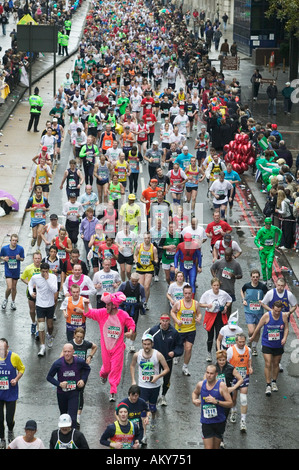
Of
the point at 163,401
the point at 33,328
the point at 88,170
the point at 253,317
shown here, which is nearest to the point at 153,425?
the point at 163,401

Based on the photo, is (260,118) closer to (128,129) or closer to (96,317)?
(128,129)

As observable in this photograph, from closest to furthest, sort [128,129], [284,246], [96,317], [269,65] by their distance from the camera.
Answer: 1. [96,317]
2. [284,246]
3. [128,129]
4. [269,65]

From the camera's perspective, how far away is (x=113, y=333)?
14.0 meters

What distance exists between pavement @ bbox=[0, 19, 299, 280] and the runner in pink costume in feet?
22.7

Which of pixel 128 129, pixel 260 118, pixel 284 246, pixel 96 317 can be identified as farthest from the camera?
pixel 260 118

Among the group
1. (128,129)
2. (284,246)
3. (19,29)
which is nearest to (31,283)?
(284,246)

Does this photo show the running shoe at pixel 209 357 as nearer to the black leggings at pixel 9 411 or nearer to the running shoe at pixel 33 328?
the running shoe at pixel 33 328

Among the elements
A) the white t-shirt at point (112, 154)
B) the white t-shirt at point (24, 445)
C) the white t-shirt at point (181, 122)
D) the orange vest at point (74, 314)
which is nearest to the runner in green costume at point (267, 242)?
the orange vest at point (74, 314)

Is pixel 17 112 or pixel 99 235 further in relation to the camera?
pixel 17 112

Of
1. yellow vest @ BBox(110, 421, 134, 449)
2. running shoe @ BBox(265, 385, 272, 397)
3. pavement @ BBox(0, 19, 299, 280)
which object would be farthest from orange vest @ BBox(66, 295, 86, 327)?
pavement @ BBox(0, 19, 299, 280)

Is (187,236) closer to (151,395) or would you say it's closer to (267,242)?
(267,242)

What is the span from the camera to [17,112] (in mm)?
37969

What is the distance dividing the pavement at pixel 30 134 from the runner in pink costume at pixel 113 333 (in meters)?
6.90

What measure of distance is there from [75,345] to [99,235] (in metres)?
5.23
